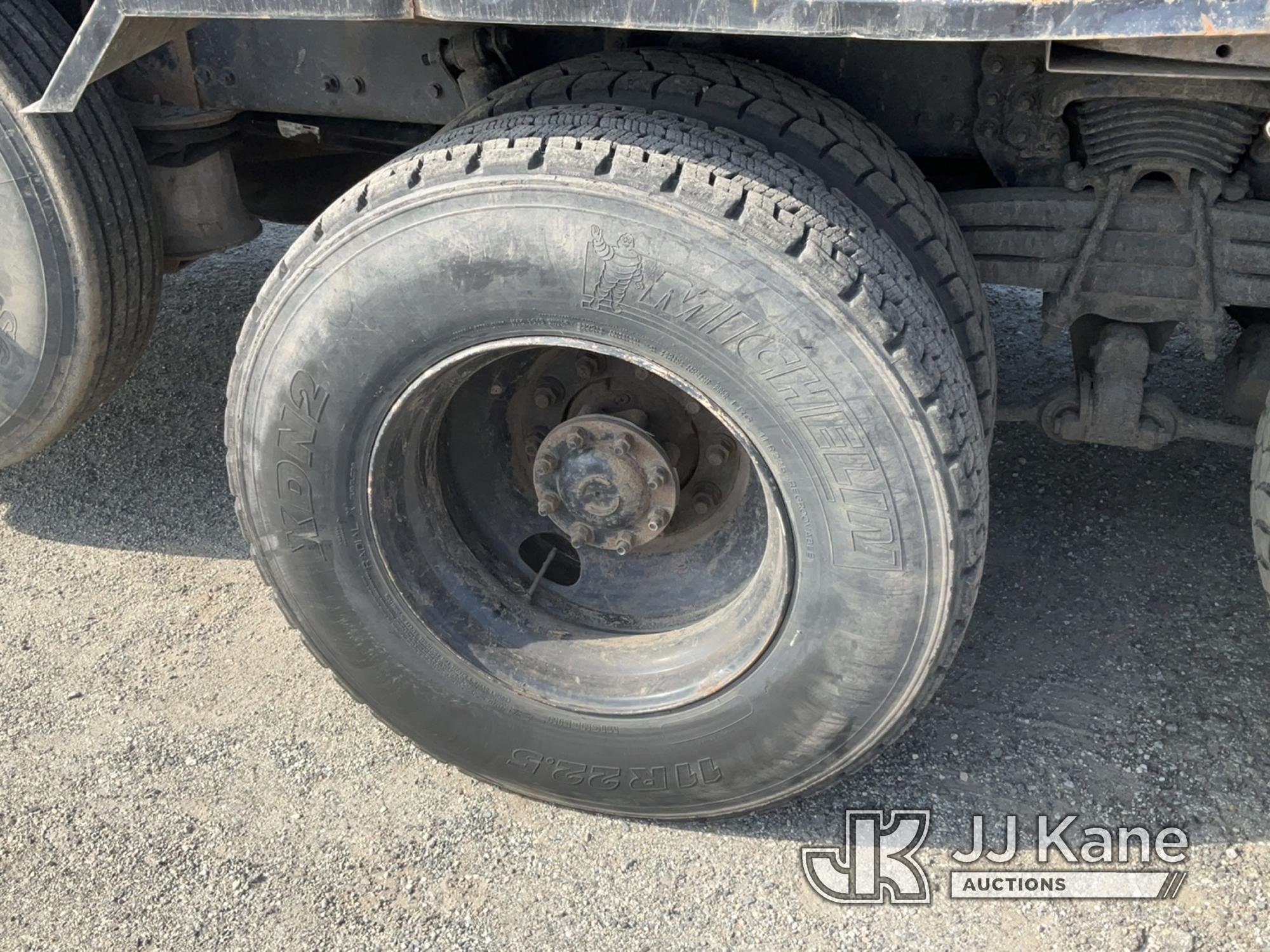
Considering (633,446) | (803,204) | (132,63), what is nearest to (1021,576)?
(633,446)

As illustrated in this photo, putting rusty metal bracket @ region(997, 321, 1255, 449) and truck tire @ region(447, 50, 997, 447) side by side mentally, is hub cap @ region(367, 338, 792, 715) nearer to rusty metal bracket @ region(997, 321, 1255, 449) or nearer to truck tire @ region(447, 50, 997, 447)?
truck tire @ region(447, 50, 997, 447)

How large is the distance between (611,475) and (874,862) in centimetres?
95

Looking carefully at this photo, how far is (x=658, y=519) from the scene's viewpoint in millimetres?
2408

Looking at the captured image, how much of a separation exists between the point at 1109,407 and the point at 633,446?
1.05 metres

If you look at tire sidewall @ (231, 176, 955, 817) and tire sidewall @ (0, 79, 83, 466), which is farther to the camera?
tire sidewall @ (0, 79, 83, 466)

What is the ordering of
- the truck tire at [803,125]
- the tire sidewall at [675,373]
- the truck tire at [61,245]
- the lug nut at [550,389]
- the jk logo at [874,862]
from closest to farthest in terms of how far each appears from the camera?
the tire sidewall at [675,373], the truck tire at [803,125], the jk logo at [874,862], the truck tire at [61,245], the lug nut at [550,389]

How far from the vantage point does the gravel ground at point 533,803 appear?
7.65 ft

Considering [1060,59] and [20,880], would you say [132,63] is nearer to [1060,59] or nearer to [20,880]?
[20,880]

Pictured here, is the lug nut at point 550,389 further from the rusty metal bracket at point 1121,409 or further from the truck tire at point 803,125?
the rusty metal bracket at point 1121,409

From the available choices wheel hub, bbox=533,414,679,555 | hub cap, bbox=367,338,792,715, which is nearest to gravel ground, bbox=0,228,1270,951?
hub cap, bbox=367,338,792,715

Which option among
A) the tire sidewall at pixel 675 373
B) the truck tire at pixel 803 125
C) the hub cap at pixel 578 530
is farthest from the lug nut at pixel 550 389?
the truck tire at pixel 803 125

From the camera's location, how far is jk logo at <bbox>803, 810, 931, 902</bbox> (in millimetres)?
2375

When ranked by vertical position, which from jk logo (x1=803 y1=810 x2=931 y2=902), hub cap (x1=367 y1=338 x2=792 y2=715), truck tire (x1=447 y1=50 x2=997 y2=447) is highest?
truck tire (x1=447 y1=50 x2=997 y2=447)

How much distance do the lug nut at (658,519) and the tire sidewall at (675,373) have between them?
13.9 inches
